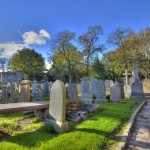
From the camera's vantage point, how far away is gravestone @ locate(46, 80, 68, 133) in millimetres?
5949

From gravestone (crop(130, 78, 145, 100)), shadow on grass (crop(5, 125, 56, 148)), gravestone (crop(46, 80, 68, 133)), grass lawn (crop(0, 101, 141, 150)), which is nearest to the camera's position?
grass lawn (crop(0, 101, 141, 150))

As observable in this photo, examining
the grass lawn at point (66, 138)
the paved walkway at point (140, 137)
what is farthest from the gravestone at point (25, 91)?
the paved walkway at point (140, 137)

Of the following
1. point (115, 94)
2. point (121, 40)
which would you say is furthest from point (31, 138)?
point (121, 40)

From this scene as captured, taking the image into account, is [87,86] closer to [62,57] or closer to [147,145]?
[147,145]

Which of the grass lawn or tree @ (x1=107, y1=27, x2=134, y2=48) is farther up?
tree @ (x1=107, y1=27, x2=134, y2=48)

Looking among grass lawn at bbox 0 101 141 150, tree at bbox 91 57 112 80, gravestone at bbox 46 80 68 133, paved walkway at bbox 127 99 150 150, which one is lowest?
paved walkway at bbox 127 99 150 150

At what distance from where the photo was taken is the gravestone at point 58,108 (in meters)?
5.95

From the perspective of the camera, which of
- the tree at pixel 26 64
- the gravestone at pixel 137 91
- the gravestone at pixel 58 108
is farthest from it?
the tree at pixel 26 64

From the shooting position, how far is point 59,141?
4977mm

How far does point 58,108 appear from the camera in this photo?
609cm

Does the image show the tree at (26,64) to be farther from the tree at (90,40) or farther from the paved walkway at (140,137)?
the paved walkway at (140,137)

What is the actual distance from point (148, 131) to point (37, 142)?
3768 millimetres

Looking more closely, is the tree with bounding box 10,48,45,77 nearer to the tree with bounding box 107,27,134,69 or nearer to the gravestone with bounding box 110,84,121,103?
the tree with bounding box 107,27,134,69

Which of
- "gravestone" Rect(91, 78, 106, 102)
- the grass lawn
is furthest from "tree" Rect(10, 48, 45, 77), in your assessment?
the grass lawn
